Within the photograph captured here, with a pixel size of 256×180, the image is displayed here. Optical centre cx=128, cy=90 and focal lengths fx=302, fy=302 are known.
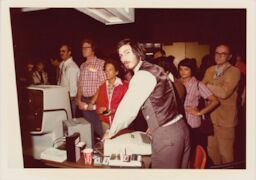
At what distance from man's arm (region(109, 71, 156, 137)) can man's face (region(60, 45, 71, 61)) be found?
50 centimetres

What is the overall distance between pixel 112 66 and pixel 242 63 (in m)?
0.94

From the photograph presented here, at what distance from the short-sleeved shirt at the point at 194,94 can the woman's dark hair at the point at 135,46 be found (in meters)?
0.40

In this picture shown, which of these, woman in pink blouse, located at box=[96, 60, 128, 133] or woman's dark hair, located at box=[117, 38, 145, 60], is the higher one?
woman's dark hair, located at box=[117, 38, 145, 60]

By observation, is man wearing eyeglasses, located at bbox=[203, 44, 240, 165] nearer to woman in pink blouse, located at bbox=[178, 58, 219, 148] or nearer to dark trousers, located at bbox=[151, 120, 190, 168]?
woman in pink blouse, located at bbox=[178, 58, 219, 148]

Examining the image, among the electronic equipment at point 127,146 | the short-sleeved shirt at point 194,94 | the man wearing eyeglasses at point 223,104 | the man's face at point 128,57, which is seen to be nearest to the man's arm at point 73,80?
the man's face at point 128,57

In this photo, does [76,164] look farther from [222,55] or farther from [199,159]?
[222,55]

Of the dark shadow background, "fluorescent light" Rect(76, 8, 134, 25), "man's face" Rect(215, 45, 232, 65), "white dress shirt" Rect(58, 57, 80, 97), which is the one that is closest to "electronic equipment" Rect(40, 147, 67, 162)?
"white dress shirt" Rect(58, 57, 80, 97)

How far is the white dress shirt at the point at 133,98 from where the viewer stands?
2.14 meters

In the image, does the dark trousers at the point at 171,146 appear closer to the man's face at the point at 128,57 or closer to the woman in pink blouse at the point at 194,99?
the woman in pink blouse at the point at 194,99

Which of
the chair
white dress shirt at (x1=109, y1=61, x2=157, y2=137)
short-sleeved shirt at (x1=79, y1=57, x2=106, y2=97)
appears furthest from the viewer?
short-sleeved shirt at (x1=79, y1=57, x2=106, y2=97)

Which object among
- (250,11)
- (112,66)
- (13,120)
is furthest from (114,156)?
(250,11)

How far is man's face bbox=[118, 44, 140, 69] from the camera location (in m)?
2.21

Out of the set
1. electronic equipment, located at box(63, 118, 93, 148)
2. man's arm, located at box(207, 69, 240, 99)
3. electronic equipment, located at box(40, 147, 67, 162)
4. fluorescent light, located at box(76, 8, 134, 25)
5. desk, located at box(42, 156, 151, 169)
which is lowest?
desk, located at box(42, 156, 151, 169)

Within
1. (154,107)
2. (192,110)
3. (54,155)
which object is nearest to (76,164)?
(54,155)
